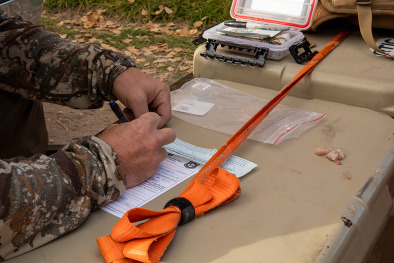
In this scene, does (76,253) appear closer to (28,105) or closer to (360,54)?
(28,105)

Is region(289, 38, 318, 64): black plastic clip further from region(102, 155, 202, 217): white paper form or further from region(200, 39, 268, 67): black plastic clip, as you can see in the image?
region(102, 155, 202, 217): white paper form

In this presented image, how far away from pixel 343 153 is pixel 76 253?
0.60 m

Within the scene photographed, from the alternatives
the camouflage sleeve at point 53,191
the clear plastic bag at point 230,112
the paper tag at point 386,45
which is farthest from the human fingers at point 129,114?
the paper tag at point 386,45

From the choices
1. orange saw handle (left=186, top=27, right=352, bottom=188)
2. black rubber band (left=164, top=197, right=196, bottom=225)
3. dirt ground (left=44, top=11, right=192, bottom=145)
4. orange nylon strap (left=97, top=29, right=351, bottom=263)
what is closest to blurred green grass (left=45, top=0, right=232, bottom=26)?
dirt ground (left=44, top=11, right=192, bottom=145)

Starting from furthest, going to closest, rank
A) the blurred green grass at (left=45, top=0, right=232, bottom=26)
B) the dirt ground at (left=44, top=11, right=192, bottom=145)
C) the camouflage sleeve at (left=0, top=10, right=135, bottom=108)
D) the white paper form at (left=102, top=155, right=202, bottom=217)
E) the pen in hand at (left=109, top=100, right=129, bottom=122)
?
the blurred green grass at (left=45, top=0, right=232, bottom=26)
the dirt ground at (left=44, top=11, right=192, bottom=145)
the camouflage sleeve at (left=0, top=10, right=135, bottom=108)
the pen in hand at (left=109, top=100, right=129, bottom=122)
the white paper form at (left=102, top=155, right=202, bottom=217)

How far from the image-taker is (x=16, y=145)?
5.27 feet

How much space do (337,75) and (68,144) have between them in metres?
0.73

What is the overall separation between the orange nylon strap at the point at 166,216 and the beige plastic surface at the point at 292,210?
0.07 feet

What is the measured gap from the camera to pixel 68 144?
96 centimetres

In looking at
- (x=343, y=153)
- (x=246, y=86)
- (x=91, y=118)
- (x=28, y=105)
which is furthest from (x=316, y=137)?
(x=91, y=118)

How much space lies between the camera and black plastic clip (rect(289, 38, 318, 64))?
4.50 feet

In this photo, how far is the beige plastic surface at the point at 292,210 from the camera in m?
0.83

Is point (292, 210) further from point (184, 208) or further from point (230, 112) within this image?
point (230, 112)

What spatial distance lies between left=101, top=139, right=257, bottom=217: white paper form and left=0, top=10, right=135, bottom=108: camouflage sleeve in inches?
10.8
